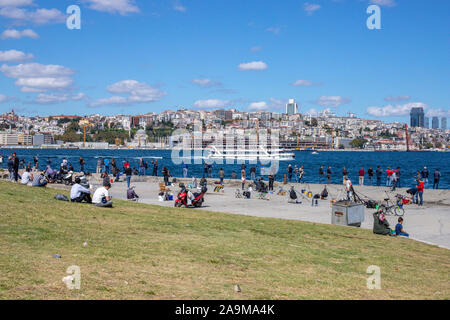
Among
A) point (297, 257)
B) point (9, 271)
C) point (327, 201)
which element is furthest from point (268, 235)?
point (327, 201)

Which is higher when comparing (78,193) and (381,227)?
(78,193)

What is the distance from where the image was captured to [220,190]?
2775 cm

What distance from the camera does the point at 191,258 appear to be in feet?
27.7

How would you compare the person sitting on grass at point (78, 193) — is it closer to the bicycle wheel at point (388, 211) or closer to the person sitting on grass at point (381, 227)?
the person sitting on grass at point (381, 227)

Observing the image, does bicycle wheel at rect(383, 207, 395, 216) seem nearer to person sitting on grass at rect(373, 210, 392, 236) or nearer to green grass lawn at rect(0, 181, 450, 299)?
person sitting on grass at rect(373, 210, 392, 236)

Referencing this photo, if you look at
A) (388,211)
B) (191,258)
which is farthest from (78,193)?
(388,211)

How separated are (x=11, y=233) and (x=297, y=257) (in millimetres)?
5736

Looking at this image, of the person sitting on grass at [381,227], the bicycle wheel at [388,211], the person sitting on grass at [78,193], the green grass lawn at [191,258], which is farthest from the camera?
the bicycle wheel at [388,211]

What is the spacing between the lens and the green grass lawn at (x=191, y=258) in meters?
6.57

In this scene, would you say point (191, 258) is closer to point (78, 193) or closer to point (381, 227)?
point (78, 193)

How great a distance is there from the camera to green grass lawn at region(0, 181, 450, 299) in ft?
21.5

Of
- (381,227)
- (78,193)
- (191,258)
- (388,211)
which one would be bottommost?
(388,211)

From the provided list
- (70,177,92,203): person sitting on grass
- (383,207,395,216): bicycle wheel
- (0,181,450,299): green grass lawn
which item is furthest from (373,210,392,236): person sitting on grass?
(70,177,92,203): person sitting on grass

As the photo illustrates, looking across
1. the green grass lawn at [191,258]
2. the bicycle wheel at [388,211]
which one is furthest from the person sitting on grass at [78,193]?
the bicycle wheel at [388,211]
